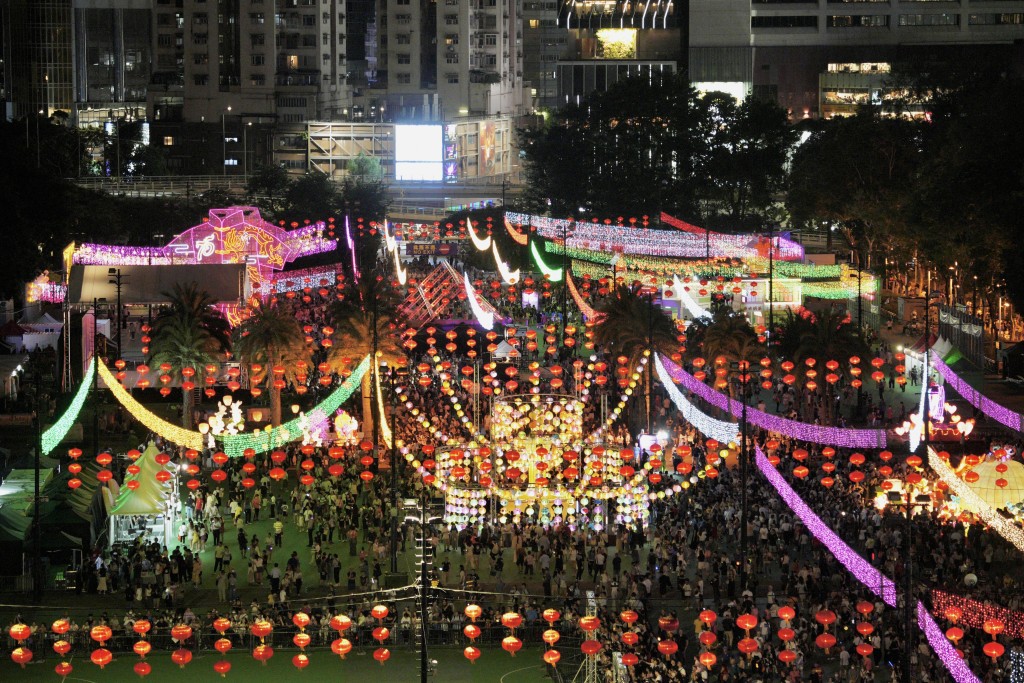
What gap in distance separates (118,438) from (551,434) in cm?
Result: 1530

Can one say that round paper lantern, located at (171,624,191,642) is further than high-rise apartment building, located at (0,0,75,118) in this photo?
No

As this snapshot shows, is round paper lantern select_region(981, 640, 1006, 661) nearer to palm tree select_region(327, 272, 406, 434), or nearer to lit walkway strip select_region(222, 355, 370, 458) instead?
lit walkway strip select_region(222, 355, 370, 458)

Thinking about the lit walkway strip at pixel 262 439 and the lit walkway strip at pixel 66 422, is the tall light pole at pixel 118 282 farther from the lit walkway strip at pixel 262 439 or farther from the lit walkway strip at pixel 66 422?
the lit walkway strip at pixel 262 439

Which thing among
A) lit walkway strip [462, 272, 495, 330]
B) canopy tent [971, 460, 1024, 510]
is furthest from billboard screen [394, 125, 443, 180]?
canopy tent [971, 460, 1024, 510]

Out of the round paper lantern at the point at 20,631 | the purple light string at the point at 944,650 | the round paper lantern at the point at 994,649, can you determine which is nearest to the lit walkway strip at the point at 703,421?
the purple light string at the point at 944,650

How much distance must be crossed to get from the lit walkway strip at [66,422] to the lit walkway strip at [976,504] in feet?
73.4

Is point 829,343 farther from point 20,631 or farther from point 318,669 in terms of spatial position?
point 20,631

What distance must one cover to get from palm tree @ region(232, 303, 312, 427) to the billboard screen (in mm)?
70571

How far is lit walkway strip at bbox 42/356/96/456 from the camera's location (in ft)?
154

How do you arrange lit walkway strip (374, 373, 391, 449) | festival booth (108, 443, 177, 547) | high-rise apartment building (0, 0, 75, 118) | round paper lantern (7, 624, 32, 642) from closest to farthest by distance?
round paper lantern (7, 624, 32, 642), festival booth (108, 443, 177, 547), lit walkway strip (374, 373, 391, 449), high-rise apartment building (0, 0, 75, 118)

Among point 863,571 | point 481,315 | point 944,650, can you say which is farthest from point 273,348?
point 944,650

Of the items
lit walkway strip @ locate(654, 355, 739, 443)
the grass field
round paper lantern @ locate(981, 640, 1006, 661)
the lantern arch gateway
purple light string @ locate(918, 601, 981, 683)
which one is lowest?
the grass field

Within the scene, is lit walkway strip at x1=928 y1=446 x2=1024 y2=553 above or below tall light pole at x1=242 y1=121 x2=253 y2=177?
below

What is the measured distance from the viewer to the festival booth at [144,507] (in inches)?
1598
